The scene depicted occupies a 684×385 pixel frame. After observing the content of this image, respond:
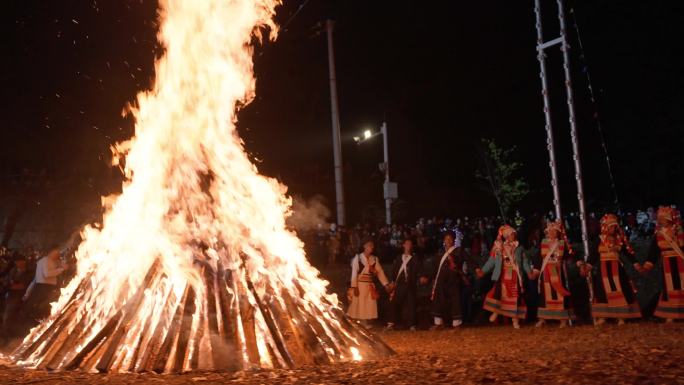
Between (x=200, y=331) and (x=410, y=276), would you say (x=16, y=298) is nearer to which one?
(x=200, y=331)

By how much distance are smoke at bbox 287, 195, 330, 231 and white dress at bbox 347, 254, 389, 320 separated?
44.1ft

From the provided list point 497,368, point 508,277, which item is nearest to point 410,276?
point 508,277

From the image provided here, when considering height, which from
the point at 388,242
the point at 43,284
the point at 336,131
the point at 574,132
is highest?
the point at 336,131

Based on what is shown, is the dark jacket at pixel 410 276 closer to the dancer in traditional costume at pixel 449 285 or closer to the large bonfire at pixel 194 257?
the dancer in traditional costume at pixel 449 285

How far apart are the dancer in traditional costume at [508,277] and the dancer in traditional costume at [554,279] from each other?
0.28 m

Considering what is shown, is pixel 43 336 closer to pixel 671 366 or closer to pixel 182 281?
pixel 182 281

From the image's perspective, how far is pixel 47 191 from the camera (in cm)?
2481

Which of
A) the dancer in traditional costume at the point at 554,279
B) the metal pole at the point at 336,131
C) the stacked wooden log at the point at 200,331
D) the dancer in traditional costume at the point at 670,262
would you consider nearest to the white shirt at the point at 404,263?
the dancer in traditional costume at the point at 554,279

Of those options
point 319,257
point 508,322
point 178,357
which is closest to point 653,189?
point 319,257

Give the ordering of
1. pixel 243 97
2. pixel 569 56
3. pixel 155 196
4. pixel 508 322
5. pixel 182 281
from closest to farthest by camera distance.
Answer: pixel 182 281 → pixel 155 196 → pixel 243 97 → pixel 508 322 → pixel 569 56

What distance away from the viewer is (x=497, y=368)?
615 centimetres

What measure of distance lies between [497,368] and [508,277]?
14.8 feet

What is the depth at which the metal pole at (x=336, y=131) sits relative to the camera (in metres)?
17.6

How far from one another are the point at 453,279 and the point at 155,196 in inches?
214
